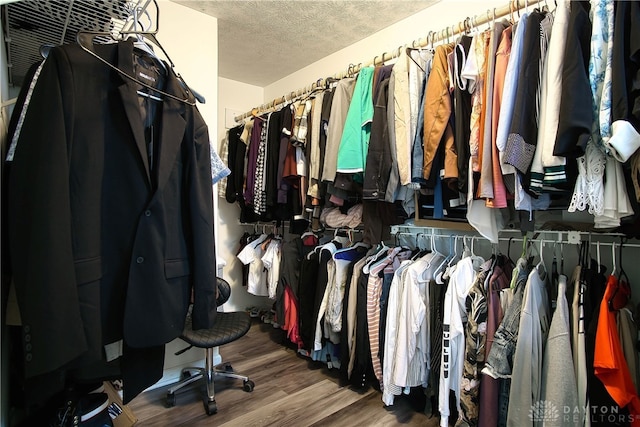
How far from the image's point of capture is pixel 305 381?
2.11 m

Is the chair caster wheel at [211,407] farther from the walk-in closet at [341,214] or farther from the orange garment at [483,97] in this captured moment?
the orange garment at [483,97]

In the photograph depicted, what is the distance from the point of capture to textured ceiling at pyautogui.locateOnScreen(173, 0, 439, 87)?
206 centimetres

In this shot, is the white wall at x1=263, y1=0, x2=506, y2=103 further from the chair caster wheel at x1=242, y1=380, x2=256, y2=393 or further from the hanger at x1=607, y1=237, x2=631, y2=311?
the chair caster wheel at x1=242, y1=380, x2=256, y2=393

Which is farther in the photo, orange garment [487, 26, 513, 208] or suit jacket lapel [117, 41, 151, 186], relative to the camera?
orange garment [487, 26, 513, 208]

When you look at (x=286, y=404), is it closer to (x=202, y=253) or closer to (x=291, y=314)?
(x=291, y=314)

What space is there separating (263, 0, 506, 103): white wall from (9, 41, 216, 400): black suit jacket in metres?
1.62

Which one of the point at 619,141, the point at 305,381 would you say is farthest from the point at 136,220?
the point at 305,381

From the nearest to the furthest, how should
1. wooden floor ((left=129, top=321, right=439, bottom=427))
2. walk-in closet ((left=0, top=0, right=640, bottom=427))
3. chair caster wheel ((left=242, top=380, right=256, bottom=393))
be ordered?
walk-in closet ((left=0, top=0, right=640, bottom=427)), wooden floor ((left=129, top=321, right=439, bottom=427)), chair caster wheel ((left=242, top=380, right=256, bottom=393))

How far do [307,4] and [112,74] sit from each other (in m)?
1.63

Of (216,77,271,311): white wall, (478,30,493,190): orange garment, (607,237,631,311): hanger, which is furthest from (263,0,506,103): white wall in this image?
(607,237,631,311): hanger

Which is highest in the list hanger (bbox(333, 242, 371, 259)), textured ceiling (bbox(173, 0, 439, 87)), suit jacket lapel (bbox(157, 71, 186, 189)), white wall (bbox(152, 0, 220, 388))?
textured ceiling (bbox(173, 0, 439, 87))

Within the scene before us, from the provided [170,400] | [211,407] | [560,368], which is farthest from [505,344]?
[170,400]

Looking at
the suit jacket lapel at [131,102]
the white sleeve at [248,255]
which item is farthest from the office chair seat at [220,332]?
the suit jacket lapel at [131,102]

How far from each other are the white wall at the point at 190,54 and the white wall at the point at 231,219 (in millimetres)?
1110
